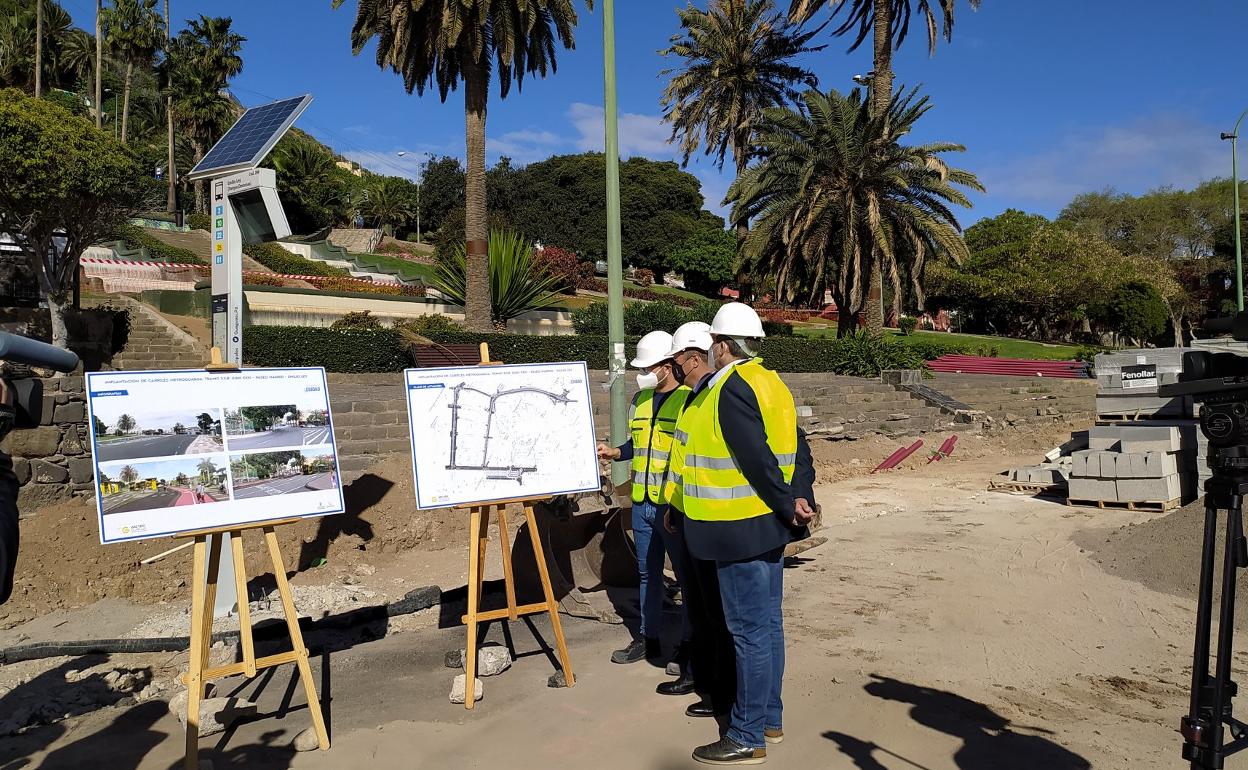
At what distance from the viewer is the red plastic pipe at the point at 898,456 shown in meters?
16.8

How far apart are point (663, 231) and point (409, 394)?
61.6 m

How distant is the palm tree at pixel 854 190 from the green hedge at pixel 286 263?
77.3 ft

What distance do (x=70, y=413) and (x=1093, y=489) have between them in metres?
12.5

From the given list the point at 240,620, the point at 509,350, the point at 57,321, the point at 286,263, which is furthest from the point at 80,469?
the point at 286,263

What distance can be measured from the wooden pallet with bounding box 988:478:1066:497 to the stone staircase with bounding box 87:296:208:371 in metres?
16.2

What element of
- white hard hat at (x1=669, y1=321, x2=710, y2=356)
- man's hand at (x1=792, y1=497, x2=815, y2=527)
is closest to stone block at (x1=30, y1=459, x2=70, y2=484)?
white hard hat at (x1=669, y1=321, x2=710, y2=356)

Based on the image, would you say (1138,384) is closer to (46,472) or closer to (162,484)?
(162,484)

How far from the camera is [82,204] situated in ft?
60.8

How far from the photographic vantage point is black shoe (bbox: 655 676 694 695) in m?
4.87

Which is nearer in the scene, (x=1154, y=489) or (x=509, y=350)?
(x=1154, y=489)

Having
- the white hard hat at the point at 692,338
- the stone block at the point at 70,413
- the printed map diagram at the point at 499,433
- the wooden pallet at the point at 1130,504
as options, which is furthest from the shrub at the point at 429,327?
the white hard hat at the point at 692,338

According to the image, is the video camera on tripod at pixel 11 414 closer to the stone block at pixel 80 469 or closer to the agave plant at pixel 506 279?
the stone block at pixel 80 469

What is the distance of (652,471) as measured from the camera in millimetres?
5320

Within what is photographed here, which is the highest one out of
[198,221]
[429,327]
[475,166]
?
[198,221]
